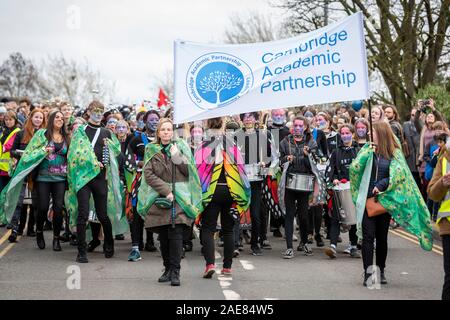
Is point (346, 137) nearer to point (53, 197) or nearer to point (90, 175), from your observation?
point (90, 175)

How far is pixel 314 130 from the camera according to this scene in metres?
14.6

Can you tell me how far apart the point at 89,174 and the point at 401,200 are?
4.16 meters

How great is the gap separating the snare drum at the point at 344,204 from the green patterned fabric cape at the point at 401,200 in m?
2.66

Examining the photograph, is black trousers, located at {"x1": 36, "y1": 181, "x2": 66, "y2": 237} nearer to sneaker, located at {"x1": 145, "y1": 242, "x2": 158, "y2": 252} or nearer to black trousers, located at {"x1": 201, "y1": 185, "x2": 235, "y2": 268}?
sneaker, located at {"x1": 145, "y1": 242, "x2": 158, "y2": 252}

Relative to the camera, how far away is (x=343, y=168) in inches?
513

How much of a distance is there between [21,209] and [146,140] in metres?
3.16

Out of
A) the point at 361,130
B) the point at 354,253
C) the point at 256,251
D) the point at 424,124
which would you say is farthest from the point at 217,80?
the point at 424,124

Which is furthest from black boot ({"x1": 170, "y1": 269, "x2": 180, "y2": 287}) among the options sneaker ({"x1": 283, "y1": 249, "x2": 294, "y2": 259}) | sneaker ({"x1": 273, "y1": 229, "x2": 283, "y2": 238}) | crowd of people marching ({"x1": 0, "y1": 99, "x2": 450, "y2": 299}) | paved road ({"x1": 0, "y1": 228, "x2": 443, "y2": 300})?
sneaker ({"x1": 273, "y1": 229, "x2": 283, "y2": 238})

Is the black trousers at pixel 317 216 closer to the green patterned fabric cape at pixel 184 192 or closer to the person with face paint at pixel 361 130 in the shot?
the person with face paint at pixel 361 130

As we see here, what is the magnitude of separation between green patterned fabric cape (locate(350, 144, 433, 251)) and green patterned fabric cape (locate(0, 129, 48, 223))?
4.70 metres

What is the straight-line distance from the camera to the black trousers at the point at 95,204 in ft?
39.3

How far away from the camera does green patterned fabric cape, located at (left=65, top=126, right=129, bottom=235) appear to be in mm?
12086

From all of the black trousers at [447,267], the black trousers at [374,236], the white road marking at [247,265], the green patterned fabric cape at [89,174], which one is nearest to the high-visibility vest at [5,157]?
the green patterned fabric cape at [89,174]
